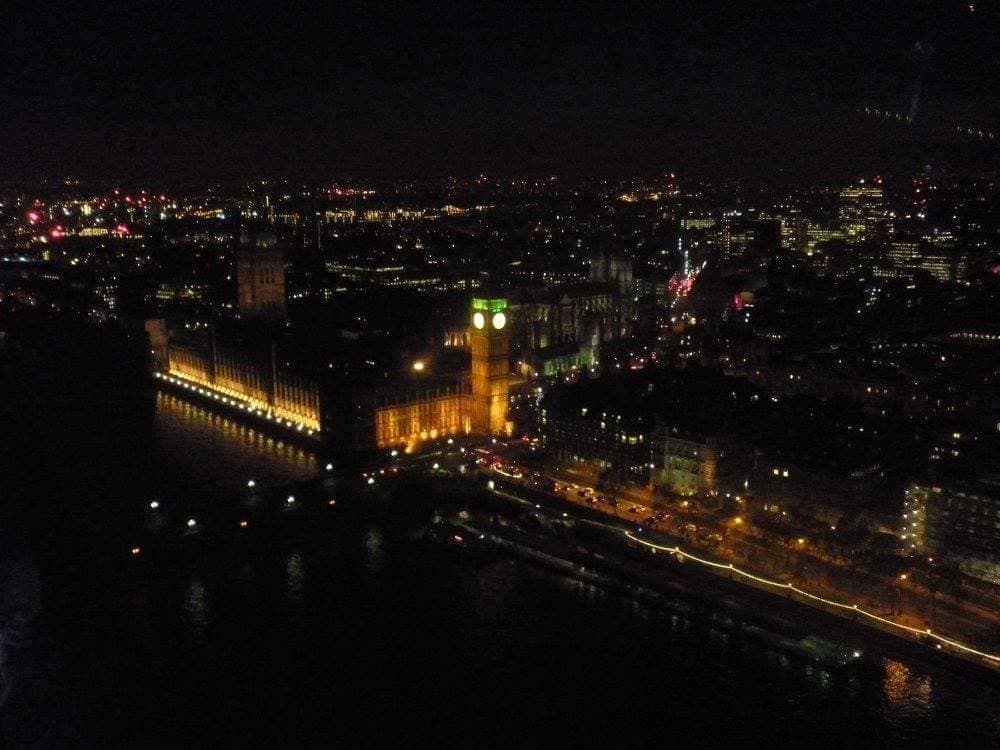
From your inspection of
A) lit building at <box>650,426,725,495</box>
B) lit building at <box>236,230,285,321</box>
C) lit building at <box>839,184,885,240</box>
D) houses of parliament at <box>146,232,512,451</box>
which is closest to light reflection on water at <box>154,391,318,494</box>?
houses of parliament at <box>146,232,512,451</box>

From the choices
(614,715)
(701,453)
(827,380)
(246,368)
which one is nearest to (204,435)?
(246,368)

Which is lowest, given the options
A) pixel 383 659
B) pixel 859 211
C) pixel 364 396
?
pixel 383 659

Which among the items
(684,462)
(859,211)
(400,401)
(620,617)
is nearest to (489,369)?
(400,401)

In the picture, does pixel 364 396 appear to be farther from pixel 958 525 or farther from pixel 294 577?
pixel 958 525

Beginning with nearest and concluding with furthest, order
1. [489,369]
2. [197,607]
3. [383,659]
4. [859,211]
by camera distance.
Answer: [383,659], [197,607], [489,369], [859,211]

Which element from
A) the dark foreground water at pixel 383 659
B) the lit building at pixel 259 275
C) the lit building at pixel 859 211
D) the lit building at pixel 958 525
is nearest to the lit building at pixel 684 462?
the lit building at pixel 958 525

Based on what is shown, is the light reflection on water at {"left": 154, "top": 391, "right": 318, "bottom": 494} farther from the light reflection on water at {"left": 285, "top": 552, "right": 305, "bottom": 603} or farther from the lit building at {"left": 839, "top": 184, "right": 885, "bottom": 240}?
the lit building at {"left": 839, "top": 184, "right": 885, "bottom": 240}

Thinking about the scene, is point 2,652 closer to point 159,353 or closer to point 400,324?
point 159,353
